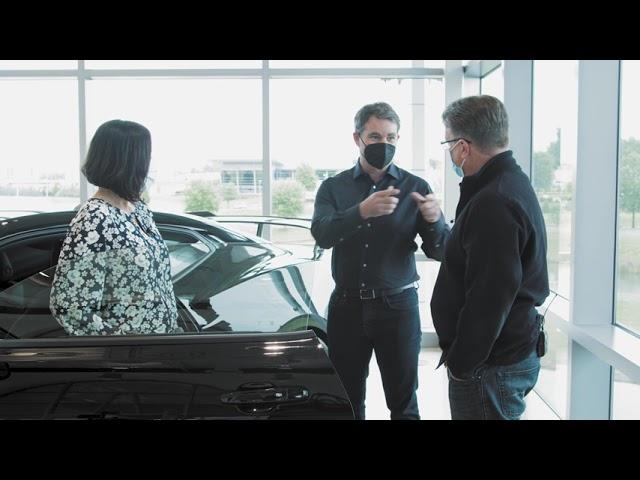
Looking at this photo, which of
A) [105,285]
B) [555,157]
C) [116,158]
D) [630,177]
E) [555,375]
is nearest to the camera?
[105,285]

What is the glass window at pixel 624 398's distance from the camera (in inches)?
105

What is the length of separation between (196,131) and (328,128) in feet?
3.52

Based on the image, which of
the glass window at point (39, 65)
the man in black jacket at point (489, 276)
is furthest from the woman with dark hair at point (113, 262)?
the glass window at point (39, 65)

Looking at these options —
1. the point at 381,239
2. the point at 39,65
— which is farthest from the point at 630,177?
the point at 39,65

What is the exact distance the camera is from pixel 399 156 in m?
5.29

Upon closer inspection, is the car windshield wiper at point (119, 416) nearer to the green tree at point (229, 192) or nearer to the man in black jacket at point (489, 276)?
the man in black jacket at point (489, 276)

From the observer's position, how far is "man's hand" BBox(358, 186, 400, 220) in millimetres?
2053

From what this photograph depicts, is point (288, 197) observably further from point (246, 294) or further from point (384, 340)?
point (246, 294)

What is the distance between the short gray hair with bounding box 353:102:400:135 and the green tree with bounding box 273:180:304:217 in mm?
2963

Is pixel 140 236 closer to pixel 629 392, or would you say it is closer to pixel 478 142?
pixel 478 142

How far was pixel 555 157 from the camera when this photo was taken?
3.45 metres

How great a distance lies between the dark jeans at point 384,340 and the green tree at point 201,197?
123 inches
